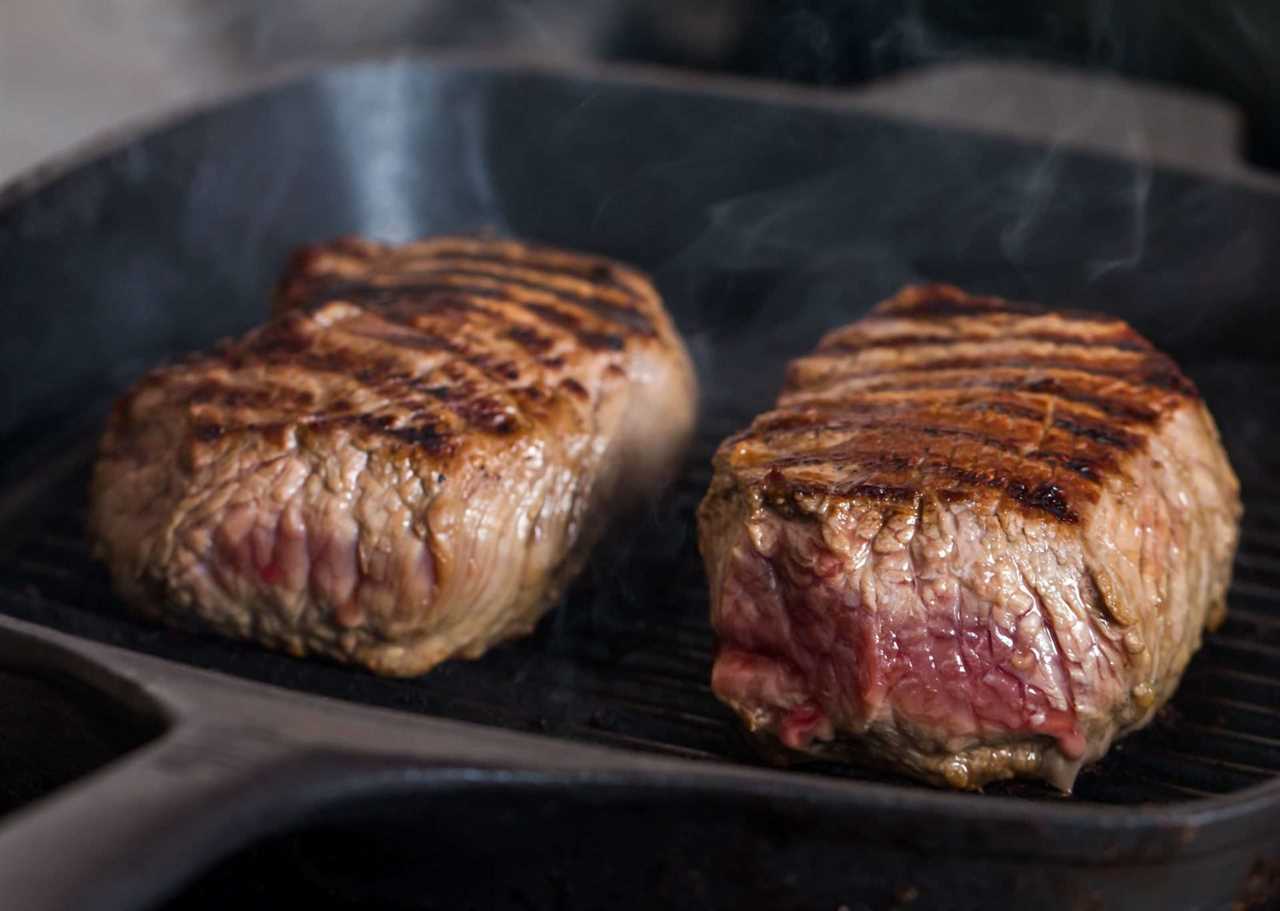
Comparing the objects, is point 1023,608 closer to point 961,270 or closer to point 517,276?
point 517,276

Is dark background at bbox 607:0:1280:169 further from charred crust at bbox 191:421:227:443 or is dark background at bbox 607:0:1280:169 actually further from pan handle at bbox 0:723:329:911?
pan handle at bbox 0:723:329:911

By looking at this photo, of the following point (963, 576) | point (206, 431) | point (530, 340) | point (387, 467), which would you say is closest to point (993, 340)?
point (963, 576)

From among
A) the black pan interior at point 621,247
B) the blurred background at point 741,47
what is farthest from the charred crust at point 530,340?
the blurred background at point 741,47

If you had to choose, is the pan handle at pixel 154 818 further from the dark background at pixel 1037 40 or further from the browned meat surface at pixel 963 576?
the dark background at pixel 1037 40

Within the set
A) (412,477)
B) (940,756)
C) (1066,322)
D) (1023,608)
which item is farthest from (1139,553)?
(412,477)

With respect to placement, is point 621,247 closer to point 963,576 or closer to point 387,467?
point 387,467

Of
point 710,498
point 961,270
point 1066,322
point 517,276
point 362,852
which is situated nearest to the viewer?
point 362,852

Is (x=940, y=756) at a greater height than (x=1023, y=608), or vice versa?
(x=1023, y=608)

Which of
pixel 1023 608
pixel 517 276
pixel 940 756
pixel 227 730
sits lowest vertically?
pixel 940 756
